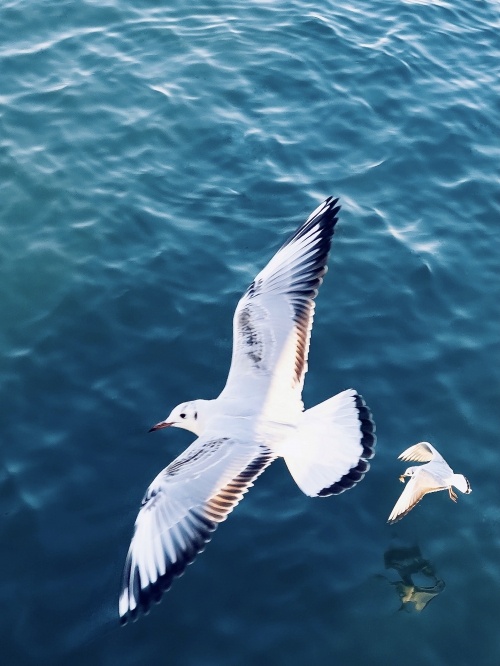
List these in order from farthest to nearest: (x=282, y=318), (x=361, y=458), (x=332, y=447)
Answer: (x=282, y=318), (x=332, y=447), (x=361, y=458)

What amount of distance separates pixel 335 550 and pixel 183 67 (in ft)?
27.5

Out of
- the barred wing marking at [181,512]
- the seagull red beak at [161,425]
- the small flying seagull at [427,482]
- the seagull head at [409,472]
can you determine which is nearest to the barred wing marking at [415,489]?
the small flying seagull at [427,482]

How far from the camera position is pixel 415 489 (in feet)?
23.0

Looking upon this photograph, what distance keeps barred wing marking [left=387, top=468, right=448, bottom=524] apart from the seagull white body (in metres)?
0.56

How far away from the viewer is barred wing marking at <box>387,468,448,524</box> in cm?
697

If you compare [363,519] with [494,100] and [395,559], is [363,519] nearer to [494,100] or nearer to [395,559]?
[395,559]

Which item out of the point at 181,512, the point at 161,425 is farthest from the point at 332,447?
the point at 161,425

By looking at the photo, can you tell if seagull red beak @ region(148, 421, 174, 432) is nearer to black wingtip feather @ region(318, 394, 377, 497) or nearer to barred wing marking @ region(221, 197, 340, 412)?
barred wing marking @ region(221, 197, 340, 412)

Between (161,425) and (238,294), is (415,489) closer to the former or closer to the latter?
→ (161,425)

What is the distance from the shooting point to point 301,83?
12602 millimetres

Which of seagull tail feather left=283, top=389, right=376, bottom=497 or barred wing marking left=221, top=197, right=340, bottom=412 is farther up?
barred wing marking left=221, top=197, right=340, bottom=412

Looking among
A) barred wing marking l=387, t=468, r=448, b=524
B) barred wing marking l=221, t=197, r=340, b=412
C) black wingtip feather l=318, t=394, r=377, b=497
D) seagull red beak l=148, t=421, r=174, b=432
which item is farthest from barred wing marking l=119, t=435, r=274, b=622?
barred wing marking l=387, t=468, r=448, b=524

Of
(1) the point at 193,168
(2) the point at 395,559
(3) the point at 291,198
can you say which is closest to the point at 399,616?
(2) the point at 395,559

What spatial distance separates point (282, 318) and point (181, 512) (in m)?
2.25
